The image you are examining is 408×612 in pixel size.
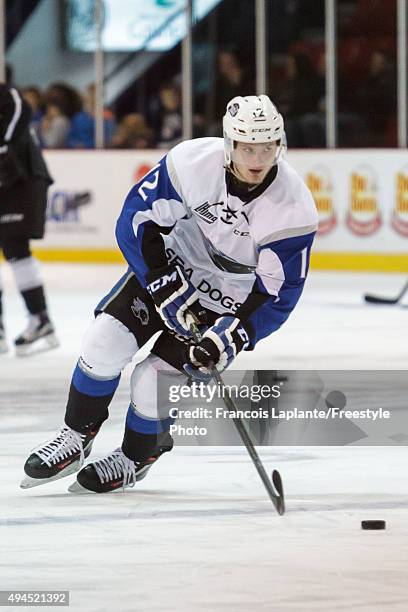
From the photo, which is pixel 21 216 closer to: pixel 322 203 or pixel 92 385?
pixel 92 385

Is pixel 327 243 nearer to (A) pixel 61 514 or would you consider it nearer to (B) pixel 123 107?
(B) pixel 123 107

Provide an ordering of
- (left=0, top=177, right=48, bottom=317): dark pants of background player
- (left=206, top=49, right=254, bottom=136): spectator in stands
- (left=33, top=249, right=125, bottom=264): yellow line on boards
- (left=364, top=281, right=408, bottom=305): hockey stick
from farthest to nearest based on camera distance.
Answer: (left=206, top=49, right=254, bottom=136): spectator in stands → (left=33, top=249, right=125, bottom=264): yellow line on boards → (left=364, top=281, right=408, bottom=305): hockey stick → (left=0, top=177, right=48, bottom=317): dark pants of background player

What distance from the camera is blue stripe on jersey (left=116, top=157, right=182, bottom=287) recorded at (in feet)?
11.3

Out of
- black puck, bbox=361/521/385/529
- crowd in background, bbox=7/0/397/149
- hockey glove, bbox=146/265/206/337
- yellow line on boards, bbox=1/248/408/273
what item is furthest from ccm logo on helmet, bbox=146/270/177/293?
crowd in background, bbox=7/0/397/149

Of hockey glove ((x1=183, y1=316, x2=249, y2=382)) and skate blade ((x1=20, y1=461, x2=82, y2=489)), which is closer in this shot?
hockey glove ((x1=183, y1=316, x2=249, y2=382))

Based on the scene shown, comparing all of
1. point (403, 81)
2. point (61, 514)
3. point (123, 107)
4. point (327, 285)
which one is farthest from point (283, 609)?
point (123, 107)

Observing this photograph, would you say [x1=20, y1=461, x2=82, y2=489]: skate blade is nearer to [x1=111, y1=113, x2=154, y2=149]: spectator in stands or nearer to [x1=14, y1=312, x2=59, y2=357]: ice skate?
[x1=14, y1=312, x2=59, y2=357]: ice skate

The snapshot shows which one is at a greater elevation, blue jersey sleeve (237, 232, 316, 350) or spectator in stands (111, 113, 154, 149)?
blue jersey sleeve (237, 232, 316, 350)

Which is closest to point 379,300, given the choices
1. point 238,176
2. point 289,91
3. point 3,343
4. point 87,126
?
point 3,343

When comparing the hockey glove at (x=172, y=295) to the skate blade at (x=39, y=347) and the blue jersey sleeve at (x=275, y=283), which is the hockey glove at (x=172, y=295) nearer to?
the blue jersey sleeve at (x=275, y=283)

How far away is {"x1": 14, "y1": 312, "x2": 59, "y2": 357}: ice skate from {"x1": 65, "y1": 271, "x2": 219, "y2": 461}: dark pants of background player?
2.56 meters

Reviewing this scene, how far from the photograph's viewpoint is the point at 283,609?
2.47 m

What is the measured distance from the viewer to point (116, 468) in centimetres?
351

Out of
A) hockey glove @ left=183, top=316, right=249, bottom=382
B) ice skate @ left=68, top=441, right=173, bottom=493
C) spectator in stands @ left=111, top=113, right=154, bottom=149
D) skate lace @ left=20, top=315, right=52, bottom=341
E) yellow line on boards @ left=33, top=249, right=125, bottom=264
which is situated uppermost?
hockey glove @ left=183, top=316, right=249, bottom=382
